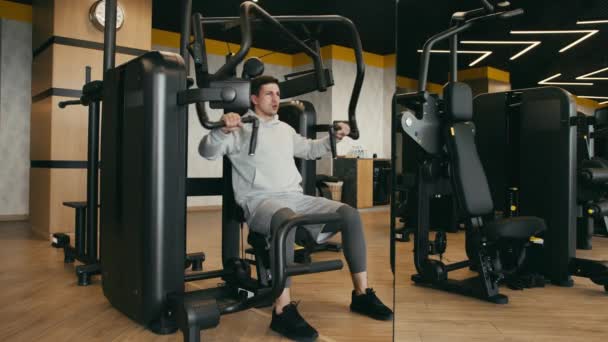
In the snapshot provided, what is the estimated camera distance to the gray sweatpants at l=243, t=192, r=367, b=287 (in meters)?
2.01

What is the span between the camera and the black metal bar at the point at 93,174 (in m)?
2.80

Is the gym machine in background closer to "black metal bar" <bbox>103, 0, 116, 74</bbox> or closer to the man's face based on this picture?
the man's face

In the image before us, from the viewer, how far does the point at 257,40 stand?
23.7 feet

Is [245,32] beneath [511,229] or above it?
above

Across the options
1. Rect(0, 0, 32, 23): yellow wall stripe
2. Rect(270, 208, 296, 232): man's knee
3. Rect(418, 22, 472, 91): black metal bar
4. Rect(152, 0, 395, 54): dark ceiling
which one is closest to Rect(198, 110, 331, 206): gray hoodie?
Rect(270, 208, 296, 232): man's knee

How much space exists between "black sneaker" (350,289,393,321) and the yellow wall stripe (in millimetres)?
5728

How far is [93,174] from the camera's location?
111 inches

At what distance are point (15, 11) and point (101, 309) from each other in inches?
200

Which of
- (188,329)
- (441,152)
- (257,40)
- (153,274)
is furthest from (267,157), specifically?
(257,40)

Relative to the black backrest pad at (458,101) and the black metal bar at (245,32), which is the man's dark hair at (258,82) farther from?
the black backrest pad at (458,101)

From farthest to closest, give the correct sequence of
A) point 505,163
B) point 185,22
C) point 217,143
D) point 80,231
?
1. point 80,231
2. point 505,163
3. point 217,143
4. point 185,22

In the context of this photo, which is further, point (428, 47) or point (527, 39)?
point (428, 47)

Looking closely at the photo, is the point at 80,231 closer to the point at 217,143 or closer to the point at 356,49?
the point at 217,143

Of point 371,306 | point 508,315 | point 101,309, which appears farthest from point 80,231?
point 508,315
